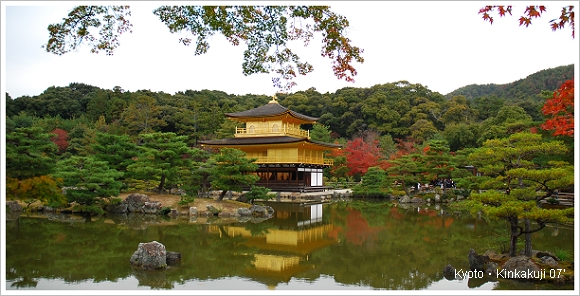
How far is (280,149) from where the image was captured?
912 inches

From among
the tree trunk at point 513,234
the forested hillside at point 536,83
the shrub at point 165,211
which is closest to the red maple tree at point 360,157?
the shrub at point 165,211

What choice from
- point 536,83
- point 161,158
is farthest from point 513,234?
Answer: point 536,83

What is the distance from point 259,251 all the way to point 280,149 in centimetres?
1455

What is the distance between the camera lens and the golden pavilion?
22672 millimetres

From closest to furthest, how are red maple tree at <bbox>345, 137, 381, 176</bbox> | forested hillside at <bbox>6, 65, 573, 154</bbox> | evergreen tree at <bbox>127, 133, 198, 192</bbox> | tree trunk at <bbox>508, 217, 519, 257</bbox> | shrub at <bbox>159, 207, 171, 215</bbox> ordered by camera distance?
tree trunk at <bbox>508, 217, 519, 257</bbox>, shrub at <bbox>159, 207, 171, 215</bbox>, evergreen tree at <bbox>127, 133, 198, 192</bbox>, red maple tree at <bbox>345, 137, 381, 176</bbox>, forested hillside at <bbox>6, 65, 573, 154</bbox>

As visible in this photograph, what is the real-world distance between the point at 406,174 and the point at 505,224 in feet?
28.3

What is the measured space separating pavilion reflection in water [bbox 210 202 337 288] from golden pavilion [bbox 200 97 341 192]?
6.97 meters

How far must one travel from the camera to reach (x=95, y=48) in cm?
444

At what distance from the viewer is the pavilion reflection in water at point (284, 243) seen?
7168 mm

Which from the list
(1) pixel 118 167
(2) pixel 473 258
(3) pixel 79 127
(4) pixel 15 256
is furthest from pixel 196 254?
(3) pixel 79 127

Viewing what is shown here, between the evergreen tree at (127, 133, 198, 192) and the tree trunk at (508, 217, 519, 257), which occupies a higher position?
the evergreen tree at (127, 133, 198, 192)

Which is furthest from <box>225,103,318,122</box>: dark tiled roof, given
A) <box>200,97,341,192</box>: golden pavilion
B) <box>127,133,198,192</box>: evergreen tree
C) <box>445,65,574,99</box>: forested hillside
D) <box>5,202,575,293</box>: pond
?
<box>445,65,574,99</box>: forested hillside

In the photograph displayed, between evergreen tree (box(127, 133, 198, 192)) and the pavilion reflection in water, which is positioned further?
evergreen tree (box(127, 133, 198, 192))

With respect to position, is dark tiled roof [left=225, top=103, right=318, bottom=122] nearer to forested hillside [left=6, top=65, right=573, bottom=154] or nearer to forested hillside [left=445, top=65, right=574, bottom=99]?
forested hillside [left=6, top=65, right=573, bottom=154]
